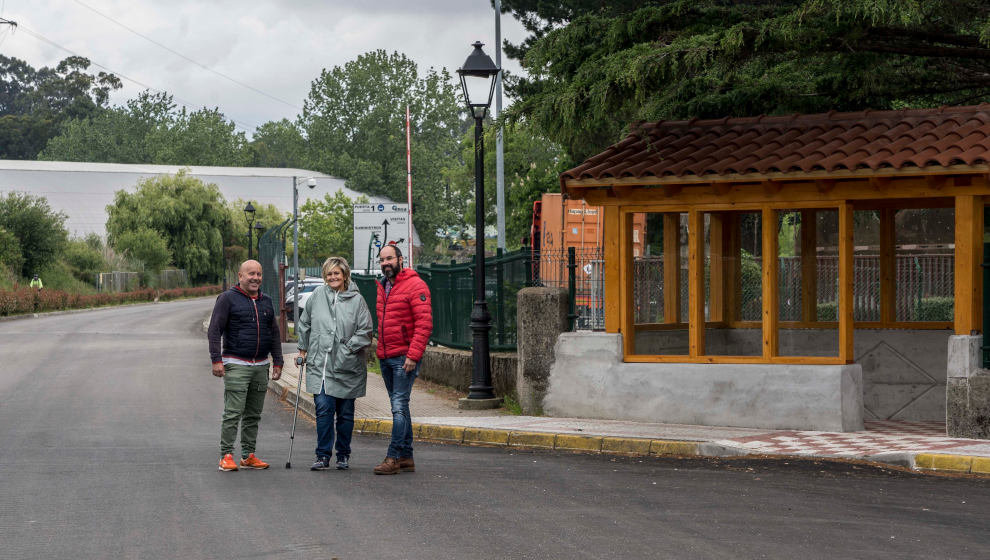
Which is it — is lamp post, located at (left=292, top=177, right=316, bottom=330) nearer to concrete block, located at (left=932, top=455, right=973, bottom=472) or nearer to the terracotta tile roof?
the terracotta tile roof

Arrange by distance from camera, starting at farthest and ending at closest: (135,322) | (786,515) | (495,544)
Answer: (135,322) < (786,515) < (495,544)

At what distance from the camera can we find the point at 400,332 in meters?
9.77

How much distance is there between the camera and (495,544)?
6.83 metres

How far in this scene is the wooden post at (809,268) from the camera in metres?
13.3

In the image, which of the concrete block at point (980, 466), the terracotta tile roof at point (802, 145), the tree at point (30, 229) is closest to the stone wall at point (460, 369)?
the terracotta tile roof at point (802, 145)

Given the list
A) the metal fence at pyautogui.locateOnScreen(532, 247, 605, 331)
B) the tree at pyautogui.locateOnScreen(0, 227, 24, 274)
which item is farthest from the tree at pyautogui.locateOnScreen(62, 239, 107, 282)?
the metal fence at pyautogui.locateOnScreen(532, 247, 605, 331)

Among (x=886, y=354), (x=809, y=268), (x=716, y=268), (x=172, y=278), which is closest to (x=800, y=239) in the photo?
(x=809, y=268)

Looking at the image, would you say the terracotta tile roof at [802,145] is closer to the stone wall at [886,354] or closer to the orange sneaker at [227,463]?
the stone wall at [886,354]

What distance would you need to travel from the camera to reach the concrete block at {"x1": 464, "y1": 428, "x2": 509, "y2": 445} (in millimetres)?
11945

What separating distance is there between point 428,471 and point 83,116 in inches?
5365

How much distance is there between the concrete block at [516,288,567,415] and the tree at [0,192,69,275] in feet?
155

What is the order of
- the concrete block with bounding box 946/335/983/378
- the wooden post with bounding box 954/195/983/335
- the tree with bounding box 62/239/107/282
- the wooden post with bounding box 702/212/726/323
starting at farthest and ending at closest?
the tree with bounding box 62/239/107/282 → the wooden post with bounding box 702/212/726/323 → the wooden post with bounding box 954/195/983/335 → the concrete block with bounding box 946/335/983/378

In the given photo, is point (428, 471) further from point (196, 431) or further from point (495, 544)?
point (196, 431)

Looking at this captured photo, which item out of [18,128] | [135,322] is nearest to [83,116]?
[18,128]
